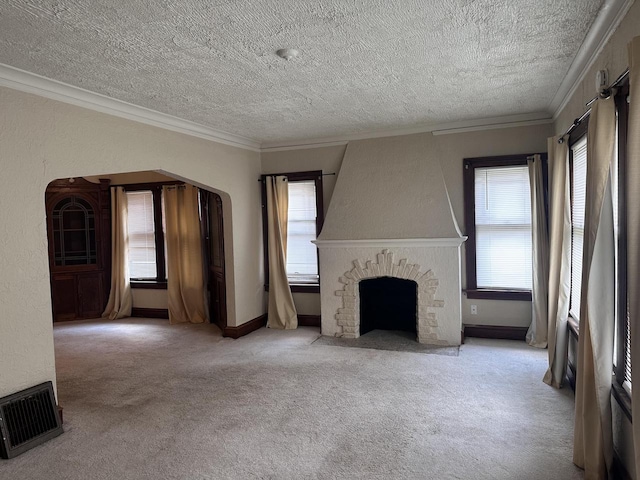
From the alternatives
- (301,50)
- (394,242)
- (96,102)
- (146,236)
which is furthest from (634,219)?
(146,236)

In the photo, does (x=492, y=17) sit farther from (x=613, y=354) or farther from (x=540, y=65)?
(x=613, y=354)

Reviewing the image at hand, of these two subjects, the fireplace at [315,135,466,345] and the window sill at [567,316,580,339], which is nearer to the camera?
the window sill at [567,316,580,339]

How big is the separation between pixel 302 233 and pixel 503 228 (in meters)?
2.60

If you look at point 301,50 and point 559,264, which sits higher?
point 301,50

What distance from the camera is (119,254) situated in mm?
6848

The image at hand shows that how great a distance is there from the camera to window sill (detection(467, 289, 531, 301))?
4.96m

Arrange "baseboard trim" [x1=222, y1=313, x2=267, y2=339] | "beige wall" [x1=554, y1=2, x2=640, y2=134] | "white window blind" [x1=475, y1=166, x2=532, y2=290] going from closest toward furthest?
"beige wall" [x1=554, y1=2, x2=640, y2=134], "white window blind" [x1=475, y1=166, x2=532, y2=290], "baseboard trim" [x1=222, y1=313, x2=267, y2=339]

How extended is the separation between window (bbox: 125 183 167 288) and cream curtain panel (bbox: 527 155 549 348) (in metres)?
5.28

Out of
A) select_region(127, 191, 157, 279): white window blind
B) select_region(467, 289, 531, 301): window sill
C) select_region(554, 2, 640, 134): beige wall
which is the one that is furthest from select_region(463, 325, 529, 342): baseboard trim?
select_region(127, 191, 157, 279): white window blind

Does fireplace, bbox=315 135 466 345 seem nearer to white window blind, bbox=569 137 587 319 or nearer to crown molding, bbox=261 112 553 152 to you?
crown molding, bbox=261 112 553 152

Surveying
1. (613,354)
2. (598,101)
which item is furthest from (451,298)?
(598,101)

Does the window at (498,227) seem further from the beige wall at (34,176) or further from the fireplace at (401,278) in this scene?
the beige wall at (34,176)

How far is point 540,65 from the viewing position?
10.4ft

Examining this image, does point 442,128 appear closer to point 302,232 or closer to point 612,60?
point 302,232
